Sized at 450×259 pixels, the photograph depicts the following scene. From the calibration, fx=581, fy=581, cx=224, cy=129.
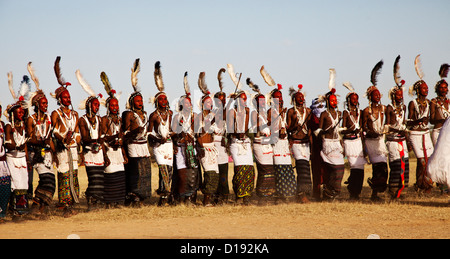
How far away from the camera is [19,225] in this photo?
912 centimetres

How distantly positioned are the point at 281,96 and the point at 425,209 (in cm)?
338

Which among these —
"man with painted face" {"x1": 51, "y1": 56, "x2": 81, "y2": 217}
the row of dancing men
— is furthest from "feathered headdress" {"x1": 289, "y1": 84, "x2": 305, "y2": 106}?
"man with painted face" {"x1": 51, "y1": 56, "x2": 81, "y2": 217}

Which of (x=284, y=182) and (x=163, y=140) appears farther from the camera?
(x=284, y=182)

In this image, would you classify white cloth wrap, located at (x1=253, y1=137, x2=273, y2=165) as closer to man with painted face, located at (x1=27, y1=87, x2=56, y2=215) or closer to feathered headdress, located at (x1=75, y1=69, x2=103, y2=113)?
feathered headdress, located at (x1=75, y1=69, x2=103, y2=113)

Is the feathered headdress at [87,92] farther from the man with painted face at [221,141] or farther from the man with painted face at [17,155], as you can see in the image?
the man with painted face at [221,141]

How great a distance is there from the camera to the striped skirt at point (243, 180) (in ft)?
35.1

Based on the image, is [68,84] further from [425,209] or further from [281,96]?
[425,209]

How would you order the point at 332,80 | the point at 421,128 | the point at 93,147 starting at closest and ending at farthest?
the point at 93,147, the point at 332,80, the point at 421,128

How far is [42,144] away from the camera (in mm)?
9797

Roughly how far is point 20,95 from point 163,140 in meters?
2.59

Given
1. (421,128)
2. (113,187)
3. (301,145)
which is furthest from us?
(421,128)

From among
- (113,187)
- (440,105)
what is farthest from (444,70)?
(113,187)

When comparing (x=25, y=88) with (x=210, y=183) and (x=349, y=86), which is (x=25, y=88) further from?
(x=349, y=86)

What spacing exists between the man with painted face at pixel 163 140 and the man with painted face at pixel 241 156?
1.15m
